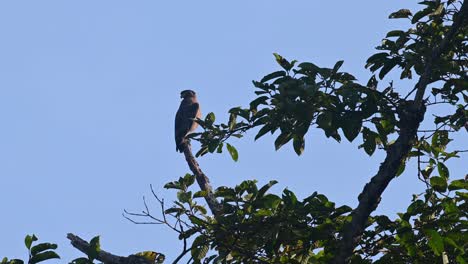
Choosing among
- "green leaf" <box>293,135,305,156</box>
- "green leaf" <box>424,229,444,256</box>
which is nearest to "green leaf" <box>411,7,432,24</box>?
"green leaf" <box>293,135,305,156</box>

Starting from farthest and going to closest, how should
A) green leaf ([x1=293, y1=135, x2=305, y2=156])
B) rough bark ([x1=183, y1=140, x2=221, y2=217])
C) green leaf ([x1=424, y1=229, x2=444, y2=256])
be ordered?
rough bark ([x1=183, y1=140, x2=221, y2=217]), green leaf ([x1=293, y1=135, x2=305, y2=156]), green leaf ([x1=424, y1=229, x2=444, y2=256])

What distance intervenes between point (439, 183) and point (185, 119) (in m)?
10.8

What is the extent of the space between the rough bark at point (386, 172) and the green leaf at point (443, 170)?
1.59 feet

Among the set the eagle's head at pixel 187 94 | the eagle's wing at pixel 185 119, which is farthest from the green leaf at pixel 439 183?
the eagle's head at pixel 187 94

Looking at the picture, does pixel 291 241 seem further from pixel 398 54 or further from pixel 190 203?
pixel 398 54

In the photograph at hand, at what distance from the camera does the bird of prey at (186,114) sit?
16.2 m

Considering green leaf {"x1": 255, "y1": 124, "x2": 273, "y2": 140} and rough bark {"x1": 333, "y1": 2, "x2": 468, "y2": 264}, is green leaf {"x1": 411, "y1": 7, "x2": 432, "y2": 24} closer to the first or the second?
rough bark {"x1": 333, "y1": 2, "x2": 468, "y2": 264}

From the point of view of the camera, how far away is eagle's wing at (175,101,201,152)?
53.1ft

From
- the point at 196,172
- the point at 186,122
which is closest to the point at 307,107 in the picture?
the point at 196,172

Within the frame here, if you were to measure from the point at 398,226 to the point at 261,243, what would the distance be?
96 cm

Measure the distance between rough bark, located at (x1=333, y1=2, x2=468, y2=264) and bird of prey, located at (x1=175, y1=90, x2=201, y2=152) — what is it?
9.07 meters

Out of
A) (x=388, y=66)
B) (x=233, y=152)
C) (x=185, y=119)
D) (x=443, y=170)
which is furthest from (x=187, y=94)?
(x=443, y=170)

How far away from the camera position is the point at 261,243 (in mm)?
6176

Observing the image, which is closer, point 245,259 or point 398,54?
point 245,259
